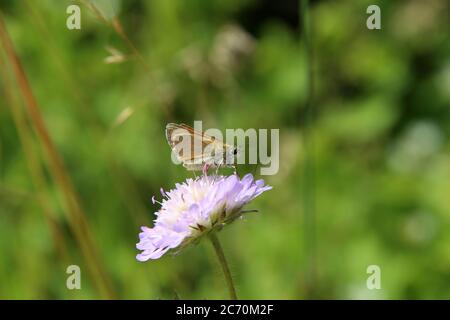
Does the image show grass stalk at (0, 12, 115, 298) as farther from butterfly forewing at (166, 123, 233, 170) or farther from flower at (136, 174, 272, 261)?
flower at (136, 174, 272, 261)

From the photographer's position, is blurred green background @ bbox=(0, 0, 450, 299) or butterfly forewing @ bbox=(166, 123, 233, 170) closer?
butterfly forewing @ bbox=(166, 123, 233, 170)

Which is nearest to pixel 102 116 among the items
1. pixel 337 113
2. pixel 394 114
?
pixel 337 113

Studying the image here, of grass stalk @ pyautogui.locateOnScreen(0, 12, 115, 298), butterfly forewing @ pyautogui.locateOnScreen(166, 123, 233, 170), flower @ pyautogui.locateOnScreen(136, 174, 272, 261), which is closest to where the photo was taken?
flower @ pyautogui.locateOnScreen(136, 174, 272, 261)

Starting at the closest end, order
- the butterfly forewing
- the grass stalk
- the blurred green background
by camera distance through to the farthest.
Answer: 1. the butterfly forewing
2. the grass stalk
3. the blurred green background

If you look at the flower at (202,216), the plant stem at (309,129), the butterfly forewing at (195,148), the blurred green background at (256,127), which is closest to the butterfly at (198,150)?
the butterfly forewing at (195,148)

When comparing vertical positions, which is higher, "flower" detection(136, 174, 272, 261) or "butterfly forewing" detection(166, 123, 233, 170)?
"butterfly forewing" detection(166, 123, 233, 170)

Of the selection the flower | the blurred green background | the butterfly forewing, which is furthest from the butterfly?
the blurred green background

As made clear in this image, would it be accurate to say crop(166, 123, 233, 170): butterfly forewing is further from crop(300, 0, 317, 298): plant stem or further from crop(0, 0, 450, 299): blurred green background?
crop(0, 0, 450, 299): blurred green background
